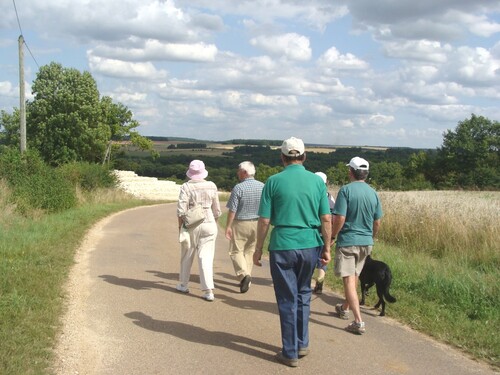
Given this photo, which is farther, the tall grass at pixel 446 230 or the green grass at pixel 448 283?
the tall grass at pixel 446 230

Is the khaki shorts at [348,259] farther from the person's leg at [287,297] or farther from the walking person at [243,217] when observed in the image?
the walking person at [243,217]

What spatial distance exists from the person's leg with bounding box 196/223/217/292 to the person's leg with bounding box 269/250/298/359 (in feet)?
8.60

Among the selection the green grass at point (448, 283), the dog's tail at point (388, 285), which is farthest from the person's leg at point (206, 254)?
the dog's tail at point (388, 285)

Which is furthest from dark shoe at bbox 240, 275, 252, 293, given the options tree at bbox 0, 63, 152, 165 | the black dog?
tree at bbox 0, 63, 152, 165

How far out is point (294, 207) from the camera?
550cm

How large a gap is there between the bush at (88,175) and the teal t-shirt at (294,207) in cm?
2559

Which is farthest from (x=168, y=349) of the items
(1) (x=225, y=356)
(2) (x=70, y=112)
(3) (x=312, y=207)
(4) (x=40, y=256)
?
(2) (x=70, y=112)

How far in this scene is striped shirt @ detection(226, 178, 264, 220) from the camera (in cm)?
854

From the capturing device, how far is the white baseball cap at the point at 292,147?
565 centimetres

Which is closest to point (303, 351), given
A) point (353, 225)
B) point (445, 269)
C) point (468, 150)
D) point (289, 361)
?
point (289, 361)

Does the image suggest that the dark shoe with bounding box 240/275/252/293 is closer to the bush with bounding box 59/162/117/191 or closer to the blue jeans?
the blue jeans

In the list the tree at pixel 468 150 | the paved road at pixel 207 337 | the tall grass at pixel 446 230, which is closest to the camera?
the paved road at pixel 207 337

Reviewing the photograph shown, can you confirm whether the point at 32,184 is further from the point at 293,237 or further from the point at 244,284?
the point at 293,237

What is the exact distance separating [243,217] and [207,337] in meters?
2.71
